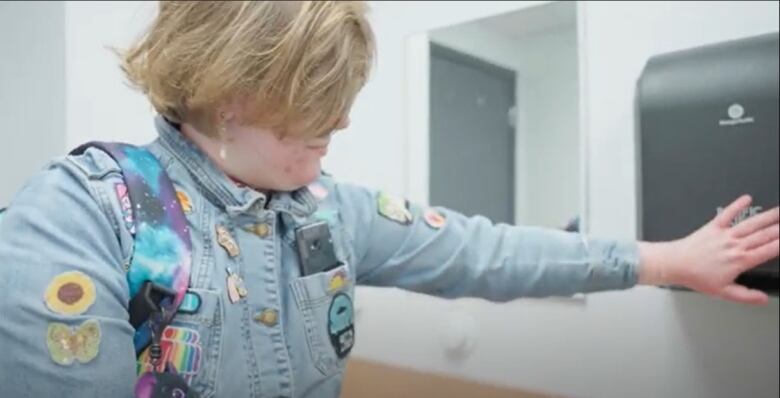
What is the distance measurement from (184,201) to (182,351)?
0.12 metres

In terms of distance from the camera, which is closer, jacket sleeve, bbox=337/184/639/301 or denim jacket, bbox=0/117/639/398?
denim jacket, bbox=0/117/639/398

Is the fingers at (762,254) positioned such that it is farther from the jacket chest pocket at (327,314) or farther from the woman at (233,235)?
the jacket chest pocket at (327,314)

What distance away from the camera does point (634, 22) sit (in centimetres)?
99

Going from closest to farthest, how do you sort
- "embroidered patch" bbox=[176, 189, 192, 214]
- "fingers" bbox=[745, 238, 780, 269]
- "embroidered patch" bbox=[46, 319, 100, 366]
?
"embroidered patch" bbox=[46, 319, 100, 366]
"embroidered patch" bbox=[176, 189, 192, 214]
"fingers" bbox=[745, 238, 780, 269]

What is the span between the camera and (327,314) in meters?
0.69

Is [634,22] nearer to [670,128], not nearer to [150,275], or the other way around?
[670,128]

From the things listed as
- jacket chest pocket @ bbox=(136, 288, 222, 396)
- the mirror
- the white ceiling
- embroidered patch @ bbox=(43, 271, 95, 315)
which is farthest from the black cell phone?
the white ceiling

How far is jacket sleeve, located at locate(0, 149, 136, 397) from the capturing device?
51cm

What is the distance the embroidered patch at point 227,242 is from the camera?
0.63 m

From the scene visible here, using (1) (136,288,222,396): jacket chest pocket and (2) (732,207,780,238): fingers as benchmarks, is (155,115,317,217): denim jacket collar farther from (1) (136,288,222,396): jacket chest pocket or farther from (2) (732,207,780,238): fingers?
(2) (732,207,780,238): fingers

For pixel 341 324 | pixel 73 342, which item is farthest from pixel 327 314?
pixel 73 342

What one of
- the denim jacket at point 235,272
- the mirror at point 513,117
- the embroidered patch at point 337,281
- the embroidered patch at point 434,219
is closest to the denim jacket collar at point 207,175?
the denim jacket at point 235,272

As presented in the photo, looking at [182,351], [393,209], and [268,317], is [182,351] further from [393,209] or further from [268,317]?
[393,209]

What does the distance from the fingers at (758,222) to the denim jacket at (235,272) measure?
0.35 feet
